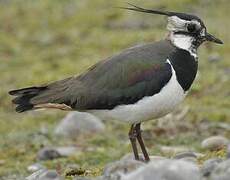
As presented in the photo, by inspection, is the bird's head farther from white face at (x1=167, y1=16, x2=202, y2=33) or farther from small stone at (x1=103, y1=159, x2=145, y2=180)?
small stone at (x1=103, y1=159, x2=145, y2=180)

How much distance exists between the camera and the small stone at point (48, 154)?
10.6 m

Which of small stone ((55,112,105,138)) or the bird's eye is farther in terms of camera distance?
small stone ((55,112,105,138))

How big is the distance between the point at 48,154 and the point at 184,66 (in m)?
3.03

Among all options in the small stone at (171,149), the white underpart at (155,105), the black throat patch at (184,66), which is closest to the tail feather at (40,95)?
the white underpart at (155,105)

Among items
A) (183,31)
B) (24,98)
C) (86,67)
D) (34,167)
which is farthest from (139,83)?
(86,67)

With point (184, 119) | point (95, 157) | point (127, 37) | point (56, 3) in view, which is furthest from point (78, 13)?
point (95, 157)

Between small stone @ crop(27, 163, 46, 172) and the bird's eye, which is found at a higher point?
the bird's eye

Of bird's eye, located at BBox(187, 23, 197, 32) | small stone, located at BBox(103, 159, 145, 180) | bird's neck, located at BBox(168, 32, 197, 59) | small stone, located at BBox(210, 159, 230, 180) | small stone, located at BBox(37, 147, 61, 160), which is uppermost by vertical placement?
small stone, located at BBox(210, 159, 230, 180)

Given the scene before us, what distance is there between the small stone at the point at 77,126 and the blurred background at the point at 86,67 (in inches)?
3.0

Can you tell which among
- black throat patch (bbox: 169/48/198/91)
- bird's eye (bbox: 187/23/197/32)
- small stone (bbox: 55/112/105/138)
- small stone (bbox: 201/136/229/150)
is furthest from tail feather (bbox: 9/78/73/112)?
small stone (bbox: 55/112/105/138)

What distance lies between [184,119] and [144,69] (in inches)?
159

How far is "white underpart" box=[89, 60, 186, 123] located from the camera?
802 centimetres

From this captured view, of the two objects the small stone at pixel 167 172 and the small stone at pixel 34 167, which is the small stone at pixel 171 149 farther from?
the small stone at pixel 167 172

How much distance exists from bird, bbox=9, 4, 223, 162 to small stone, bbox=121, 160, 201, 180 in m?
2.13
